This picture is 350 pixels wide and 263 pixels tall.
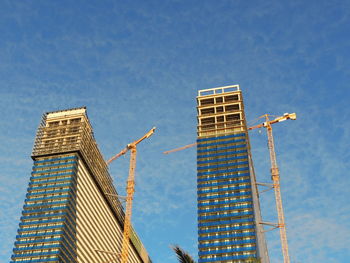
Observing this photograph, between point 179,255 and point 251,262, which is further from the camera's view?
point 251,262

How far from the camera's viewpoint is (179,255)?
37312mm

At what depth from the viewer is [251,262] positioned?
41.9 meters

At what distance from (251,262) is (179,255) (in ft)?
24.7
